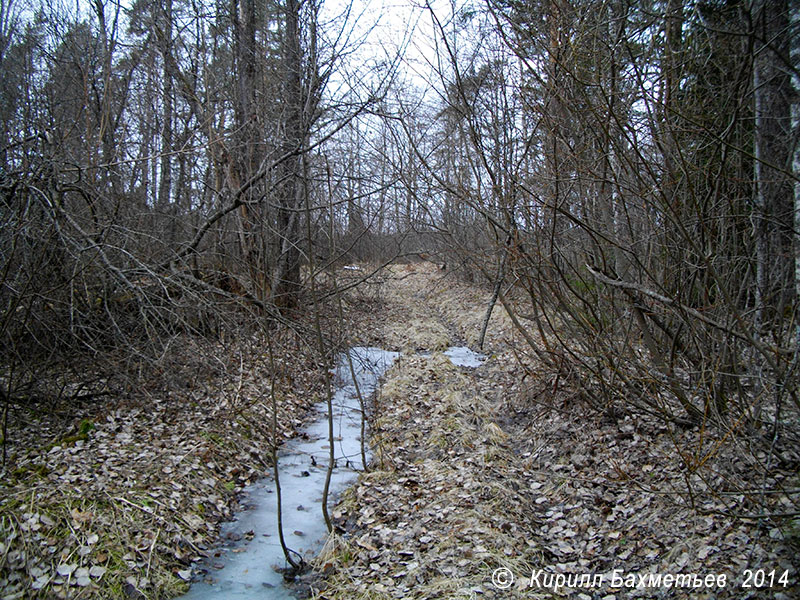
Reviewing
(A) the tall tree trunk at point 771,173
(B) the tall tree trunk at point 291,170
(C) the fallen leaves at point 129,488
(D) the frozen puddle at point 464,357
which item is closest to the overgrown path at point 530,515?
(C) the fallen leaves at point 129,488

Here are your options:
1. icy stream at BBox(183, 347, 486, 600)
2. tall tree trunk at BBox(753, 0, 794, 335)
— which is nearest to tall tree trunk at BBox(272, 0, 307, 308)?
icy stream at BBox(183, 347, 486, 600)

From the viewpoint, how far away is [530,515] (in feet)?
15.0

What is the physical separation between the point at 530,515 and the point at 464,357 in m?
6.04

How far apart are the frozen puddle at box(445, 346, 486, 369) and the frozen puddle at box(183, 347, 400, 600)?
9.68ft

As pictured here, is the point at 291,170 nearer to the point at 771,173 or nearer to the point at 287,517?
the point at 287,517

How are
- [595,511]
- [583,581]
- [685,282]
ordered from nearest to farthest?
[583,581]
[595,511]
[685,282]

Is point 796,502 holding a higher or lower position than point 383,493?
higher

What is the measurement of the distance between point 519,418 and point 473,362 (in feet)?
10.8

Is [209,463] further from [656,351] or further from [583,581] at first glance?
[656,351]

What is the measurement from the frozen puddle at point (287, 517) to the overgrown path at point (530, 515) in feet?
1.04

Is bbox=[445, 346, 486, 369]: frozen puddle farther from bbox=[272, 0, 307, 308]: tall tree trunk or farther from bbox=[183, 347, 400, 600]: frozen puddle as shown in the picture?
bbox=[272, 0, 307, 308]: tall tree trunk

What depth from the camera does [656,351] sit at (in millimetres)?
5059

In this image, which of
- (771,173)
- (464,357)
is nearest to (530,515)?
(771,173)

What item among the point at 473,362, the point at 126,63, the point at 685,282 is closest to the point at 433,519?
the point at 685,282
